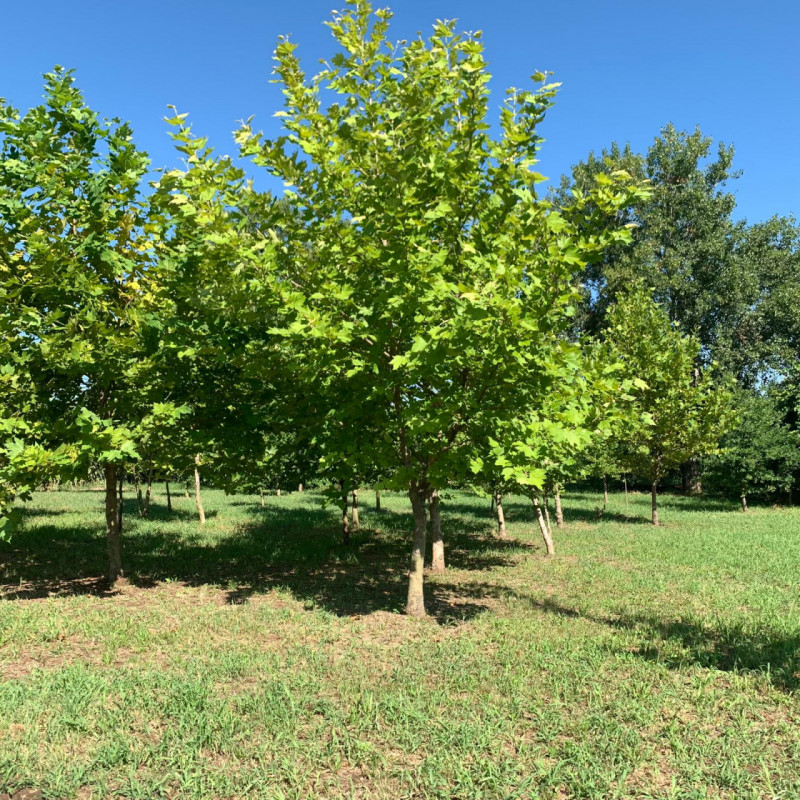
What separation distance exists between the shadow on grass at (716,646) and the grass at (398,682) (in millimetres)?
37

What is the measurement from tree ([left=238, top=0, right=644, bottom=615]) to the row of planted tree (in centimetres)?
3

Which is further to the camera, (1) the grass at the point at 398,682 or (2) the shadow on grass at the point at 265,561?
(2) the shadow on grass at the point at 265,561

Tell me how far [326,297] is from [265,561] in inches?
309

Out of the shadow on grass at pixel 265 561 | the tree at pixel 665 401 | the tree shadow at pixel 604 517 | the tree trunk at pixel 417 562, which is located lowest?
the tree shadow at pixel 604 517

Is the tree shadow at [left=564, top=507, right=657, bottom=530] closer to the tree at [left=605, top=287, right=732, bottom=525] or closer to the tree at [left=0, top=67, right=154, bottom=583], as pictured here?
the tree at [left=605, top=287, right=732, bottom=525]

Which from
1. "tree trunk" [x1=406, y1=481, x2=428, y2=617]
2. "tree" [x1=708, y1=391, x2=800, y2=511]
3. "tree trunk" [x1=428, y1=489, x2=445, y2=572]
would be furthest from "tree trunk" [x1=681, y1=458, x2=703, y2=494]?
"tree trunk" [x1=406, y1=481, x2=428, y2=617]

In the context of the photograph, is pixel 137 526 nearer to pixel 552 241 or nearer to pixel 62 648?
pixel 62 648

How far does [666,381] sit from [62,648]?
773 inches

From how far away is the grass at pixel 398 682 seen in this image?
3.96 meters

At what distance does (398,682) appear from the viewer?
5492 mm

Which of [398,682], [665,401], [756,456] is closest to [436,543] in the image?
[398,682]

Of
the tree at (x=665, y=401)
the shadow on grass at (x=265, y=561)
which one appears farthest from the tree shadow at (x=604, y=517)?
the shadow on grass at (x=265, y=561)

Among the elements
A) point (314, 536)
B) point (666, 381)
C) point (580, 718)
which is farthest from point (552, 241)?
point (666, 381)

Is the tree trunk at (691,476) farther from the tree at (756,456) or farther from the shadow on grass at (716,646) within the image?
the shadow on grass at (716,646)
